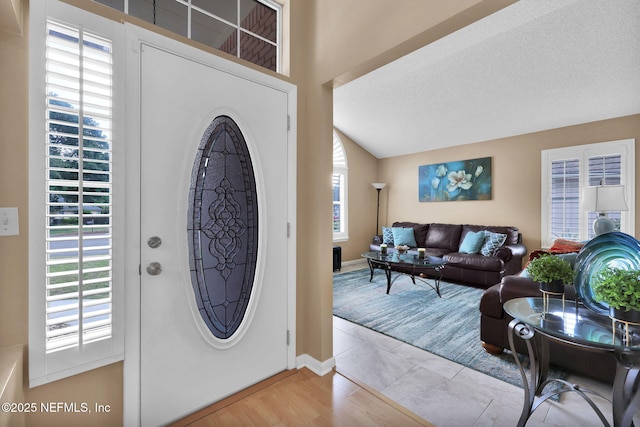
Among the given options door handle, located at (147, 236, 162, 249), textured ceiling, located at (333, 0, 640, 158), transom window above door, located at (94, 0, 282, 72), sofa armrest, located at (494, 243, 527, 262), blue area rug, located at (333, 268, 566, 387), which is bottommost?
blue area rug, located at (333, 268, 566, 387)

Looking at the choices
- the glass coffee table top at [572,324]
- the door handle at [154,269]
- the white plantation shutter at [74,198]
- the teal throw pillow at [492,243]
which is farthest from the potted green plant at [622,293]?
the teal throw pillow at [492,243]

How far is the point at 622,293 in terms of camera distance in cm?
114

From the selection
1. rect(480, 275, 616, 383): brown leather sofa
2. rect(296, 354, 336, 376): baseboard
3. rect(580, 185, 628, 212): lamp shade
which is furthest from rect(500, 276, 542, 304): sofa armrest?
rect(580, 185, 628, 212): lamp shade

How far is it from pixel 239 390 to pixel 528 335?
1.74 metres

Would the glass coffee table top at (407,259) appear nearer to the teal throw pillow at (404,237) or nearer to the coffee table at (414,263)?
the coffee table at (414,263)

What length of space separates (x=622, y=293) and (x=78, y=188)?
2.37 m

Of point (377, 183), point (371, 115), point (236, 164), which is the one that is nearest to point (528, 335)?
point (236, 164)

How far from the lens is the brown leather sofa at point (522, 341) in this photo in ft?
6.36

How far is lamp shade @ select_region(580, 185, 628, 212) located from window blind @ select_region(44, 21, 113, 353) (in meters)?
4.73

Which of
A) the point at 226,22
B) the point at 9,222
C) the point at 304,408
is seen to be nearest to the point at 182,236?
the point at 9,222

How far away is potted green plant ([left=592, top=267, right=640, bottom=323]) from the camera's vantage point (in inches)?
44.3

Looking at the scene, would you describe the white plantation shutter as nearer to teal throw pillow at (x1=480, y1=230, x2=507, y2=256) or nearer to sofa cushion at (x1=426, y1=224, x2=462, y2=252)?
teal throw pillow at (x1=480, y1=230, x2=507, y2=256)

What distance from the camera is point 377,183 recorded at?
673 cm

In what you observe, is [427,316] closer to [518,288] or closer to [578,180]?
[518,288]
